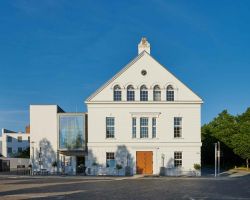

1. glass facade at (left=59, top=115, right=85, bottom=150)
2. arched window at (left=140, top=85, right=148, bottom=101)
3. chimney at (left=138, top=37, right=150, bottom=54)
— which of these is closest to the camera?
arched window at (left=140, top=85, right=148, bottom=101)

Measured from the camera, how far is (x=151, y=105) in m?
51.3

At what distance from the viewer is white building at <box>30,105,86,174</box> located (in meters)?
52.9

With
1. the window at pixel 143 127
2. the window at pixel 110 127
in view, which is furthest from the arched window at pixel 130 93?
the window at pixel 110 127

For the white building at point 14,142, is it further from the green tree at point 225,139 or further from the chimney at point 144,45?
the chimney at point 144,45

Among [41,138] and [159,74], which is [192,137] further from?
[41,138]

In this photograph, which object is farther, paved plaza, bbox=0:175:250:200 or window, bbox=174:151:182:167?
window, bbox=174:151:182:167

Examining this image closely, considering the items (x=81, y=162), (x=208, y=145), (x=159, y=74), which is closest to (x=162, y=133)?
(x=159, y=74)

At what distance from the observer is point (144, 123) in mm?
51406

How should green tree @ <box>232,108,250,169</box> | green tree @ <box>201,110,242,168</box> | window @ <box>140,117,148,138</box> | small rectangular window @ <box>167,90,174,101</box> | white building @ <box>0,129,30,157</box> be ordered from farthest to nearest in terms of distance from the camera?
white building @ <box>0,129,30,157</box>
green tree @ <box>201,110,242,168</box>
green tree @ <box>232,108,250,169</box>
small rectangular window @ <box>167,90,174,101</box>
window @ <box>140,117,148,138</box>

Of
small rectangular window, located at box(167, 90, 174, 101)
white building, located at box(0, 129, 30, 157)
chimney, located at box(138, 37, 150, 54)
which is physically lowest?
white building, located at box(0, 129, 30, 157)

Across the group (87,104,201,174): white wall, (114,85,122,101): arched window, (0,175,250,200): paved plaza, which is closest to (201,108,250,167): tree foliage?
(87,104,201,174): white wall

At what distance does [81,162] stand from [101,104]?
933 centimetres

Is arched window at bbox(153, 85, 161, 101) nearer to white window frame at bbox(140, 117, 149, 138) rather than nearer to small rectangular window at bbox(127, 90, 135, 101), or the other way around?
small rectangular window at bbox(127, 90, 135, 101)

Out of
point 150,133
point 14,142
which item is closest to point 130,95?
point 150,133
